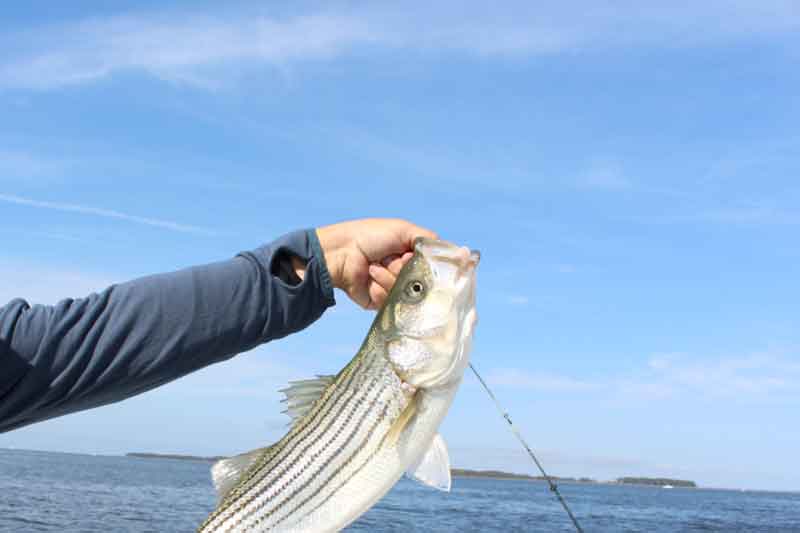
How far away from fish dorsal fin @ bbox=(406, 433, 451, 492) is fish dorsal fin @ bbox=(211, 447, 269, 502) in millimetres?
726

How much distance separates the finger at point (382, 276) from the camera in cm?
468

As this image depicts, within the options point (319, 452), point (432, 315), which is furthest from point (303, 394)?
point (432, 315)

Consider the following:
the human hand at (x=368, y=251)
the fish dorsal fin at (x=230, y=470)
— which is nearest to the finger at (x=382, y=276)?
the human hand at (x=368, y=251)

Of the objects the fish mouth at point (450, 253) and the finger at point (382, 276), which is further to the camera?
the finger at point (382, 276)

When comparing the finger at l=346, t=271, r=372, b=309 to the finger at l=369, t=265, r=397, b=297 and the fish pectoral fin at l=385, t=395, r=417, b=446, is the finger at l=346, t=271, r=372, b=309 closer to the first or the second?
the finger at l=369, t=265, r=397, b=297

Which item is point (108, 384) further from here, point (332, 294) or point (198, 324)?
point (332, 294)

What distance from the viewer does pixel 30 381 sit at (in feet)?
13.4

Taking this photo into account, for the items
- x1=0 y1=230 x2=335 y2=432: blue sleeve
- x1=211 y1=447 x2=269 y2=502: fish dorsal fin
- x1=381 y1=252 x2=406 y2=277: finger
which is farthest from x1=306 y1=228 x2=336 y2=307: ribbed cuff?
x1=211 y1=447 x2=269 y2=502: fish dorsal fin

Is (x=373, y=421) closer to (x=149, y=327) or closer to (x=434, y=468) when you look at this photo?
(x=434, y=468)

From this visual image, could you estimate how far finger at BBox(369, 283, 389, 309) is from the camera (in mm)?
4754

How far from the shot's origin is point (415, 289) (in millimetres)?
4141

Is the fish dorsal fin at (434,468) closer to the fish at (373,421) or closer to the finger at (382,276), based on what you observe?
the fish at (373,421)

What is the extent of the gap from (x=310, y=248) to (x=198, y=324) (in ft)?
2.42

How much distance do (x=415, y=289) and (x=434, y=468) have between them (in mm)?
848
